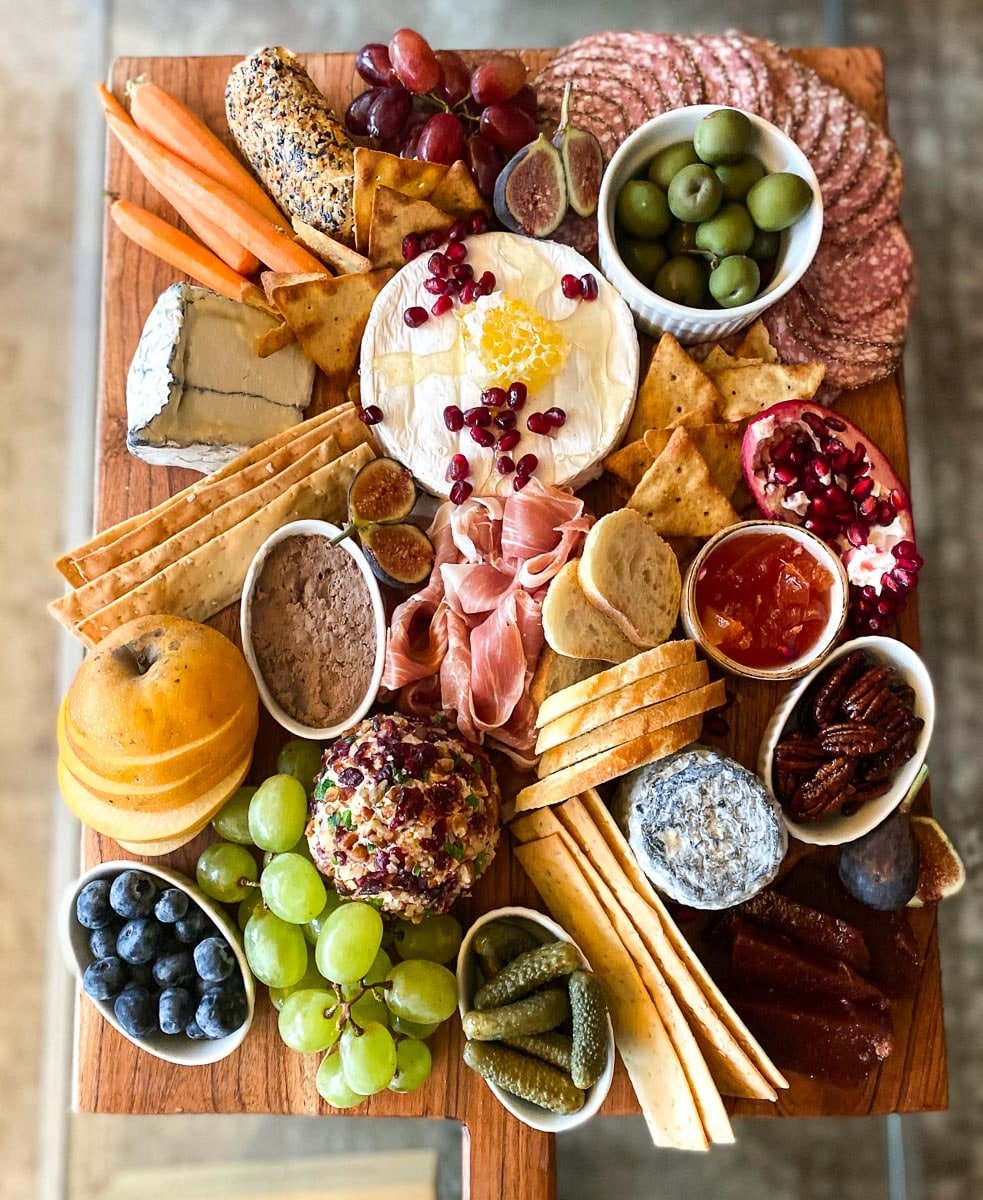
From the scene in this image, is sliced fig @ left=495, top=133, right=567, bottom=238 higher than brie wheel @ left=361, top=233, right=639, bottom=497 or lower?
higher

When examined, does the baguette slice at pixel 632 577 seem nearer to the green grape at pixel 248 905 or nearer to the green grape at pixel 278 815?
the green grape at pixel 278 815

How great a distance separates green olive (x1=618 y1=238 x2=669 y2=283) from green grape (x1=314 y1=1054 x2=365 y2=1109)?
1.52m

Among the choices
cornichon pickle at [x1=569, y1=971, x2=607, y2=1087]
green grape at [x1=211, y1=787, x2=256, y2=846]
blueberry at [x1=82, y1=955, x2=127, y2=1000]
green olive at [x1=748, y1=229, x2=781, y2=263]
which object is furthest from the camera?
green olive at [x1=748, y1=229, x2=781, y2=263]

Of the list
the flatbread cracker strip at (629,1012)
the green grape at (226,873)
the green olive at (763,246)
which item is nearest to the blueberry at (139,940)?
the green grape at (226,873)

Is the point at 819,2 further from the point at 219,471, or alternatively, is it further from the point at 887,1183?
the point at 887,1183

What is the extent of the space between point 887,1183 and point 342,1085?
170 centimetres

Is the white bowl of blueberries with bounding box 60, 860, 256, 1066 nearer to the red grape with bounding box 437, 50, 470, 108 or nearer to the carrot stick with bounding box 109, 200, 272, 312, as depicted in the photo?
the carrot stick with bounding box 109, 200, 272, 312

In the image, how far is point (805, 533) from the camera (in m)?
1.85

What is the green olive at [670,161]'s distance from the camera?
196cm

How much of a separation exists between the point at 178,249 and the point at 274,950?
1.38 metres

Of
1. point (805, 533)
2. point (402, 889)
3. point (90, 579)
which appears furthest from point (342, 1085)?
point (805, 533)

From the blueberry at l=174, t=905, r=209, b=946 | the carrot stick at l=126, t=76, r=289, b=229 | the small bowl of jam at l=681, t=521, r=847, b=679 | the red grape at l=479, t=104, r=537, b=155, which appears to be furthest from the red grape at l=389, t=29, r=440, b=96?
the blueberry at l=174, t=905, r=209, b=946

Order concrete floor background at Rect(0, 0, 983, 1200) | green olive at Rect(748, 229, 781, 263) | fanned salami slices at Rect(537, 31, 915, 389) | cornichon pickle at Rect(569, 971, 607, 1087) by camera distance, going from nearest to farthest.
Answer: cornichon pickle at Rect(569, 971, 607, 1087) < green olive at Rect(748, 229, 781, 263) < fanned salami slices at Rect(537, 31, 915, 389) < concrete floor background at Rect(0, 0, 983, 1200)

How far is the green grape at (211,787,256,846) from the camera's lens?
1.89m
